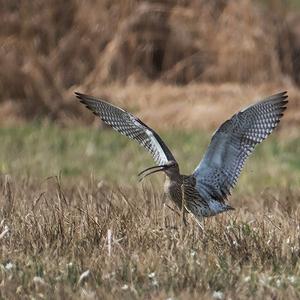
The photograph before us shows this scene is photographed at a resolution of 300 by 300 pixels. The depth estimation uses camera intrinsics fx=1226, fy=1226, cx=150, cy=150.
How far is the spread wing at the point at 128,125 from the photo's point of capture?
870cm

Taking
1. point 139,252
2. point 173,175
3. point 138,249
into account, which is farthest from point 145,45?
point 139,252

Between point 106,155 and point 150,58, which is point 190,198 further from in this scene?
point 150,58

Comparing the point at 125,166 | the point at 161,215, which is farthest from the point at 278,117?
the point at 125,166

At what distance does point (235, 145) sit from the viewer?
8.54 meters

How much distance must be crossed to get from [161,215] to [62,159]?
20.1 feet

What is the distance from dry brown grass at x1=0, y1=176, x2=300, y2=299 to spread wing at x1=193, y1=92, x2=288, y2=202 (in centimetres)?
28

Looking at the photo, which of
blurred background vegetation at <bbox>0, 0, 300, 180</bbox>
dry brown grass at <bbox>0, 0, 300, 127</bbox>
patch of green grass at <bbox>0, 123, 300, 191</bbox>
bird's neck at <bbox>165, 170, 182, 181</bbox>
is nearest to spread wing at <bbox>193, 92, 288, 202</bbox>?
bird's neck at <bbox>165, 170, 182, 181</bbox>

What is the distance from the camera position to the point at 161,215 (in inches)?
308

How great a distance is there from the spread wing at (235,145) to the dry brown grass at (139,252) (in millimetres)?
282

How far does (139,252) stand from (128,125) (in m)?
2.21

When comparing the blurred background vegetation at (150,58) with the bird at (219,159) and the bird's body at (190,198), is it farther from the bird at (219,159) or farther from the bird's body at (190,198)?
the bird's body at (190,198)

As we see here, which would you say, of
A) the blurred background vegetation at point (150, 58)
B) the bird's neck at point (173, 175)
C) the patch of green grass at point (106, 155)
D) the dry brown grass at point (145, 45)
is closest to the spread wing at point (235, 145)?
the bird's neck at point (173, 175)

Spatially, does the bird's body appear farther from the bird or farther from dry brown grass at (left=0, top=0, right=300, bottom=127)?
dry brown grass at (left=0, top=0, right=300, bottom=127)

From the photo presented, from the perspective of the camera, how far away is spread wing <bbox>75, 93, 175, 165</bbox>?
870cm
